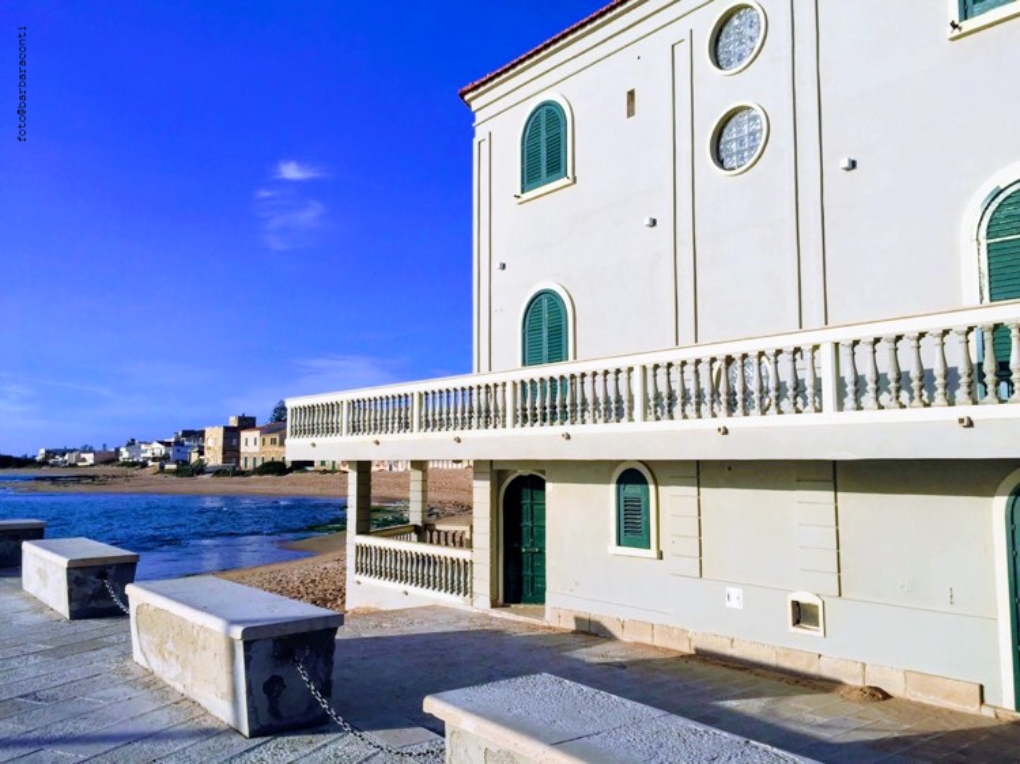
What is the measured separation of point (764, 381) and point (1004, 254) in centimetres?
279

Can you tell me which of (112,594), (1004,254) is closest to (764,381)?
(1004,254)

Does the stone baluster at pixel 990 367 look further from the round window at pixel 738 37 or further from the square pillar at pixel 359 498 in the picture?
the square pillar at pixel 359 498

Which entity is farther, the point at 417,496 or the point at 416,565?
the point at 417,496

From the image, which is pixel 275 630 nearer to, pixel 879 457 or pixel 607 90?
pixel 879 457

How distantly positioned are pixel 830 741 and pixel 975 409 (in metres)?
3.17

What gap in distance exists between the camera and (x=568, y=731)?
3.55m

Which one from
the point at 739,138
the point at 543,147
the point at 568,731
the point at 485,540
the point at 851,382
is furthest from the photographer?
the point at 543,147

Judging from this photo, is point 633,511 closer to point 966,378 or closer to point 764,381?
point 764,381

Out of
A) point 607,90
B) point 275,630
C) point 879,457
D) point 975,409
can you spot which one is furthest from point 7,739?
point 607,90

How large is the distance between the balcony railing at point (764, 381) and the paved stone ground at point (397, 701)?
2.97 metres

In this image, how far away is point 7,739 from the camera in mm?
5520

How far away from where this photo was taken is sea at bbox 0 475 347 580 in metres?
37.7

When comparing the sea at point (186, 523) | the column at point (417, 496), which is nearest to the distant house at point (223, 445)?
the sea at point (186, 523)

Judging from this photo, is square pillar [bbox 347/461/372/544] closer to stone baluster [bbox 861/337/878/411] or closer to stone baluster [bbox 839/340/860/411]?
stone baluster [bbox 839/340/860/411]
